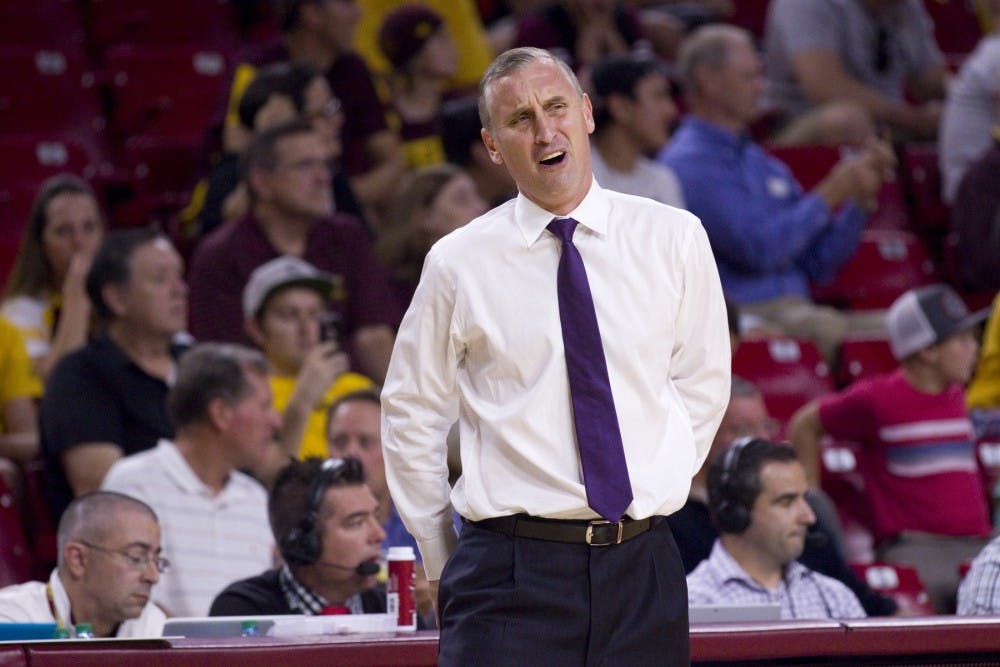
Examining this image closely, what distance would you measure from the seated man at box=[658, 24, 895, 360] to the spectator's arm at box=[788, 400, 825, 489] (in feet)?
3.11

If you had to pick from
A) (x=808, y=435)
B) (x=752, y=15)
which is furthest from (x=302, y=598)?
(x=752, y=15)

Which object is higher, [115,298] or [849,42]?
[849,42]

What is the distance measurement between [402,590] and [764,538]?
1.43 m

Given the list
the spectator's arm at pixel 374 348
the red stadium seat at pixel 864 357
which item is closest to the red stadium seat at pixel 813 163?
the red stadium seat at pixel 864 357

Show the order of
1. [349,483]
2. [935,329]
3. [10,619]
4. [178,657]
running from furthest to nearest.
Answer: [935,329] < [349,483] < [10,619] < [178,657]

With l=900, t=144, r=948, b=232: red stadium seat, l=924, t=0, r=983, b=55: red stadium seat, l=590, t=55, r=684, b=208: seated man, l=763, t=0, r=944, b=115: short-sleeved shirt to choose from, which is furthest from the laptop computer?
l=924, t=0, r=983, b=55: red stadium seat

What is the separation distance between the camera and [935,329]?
636cm

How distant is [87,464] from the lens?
565 cm

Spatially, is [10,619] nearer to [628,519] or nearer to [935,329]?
[628,519]

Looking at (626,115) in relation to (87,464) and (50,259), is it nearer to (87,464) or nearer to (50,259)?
(50,259)

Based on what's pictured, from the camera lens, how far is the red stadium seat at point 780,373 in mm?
6840

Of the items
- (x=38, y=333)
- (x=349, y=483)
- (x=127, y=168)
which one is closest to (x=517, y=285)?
(x=349, y=483)

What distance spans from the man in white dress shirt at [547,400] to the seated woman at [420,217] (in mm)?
3843

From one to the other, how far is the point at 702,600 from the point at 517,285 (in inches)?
80.0
